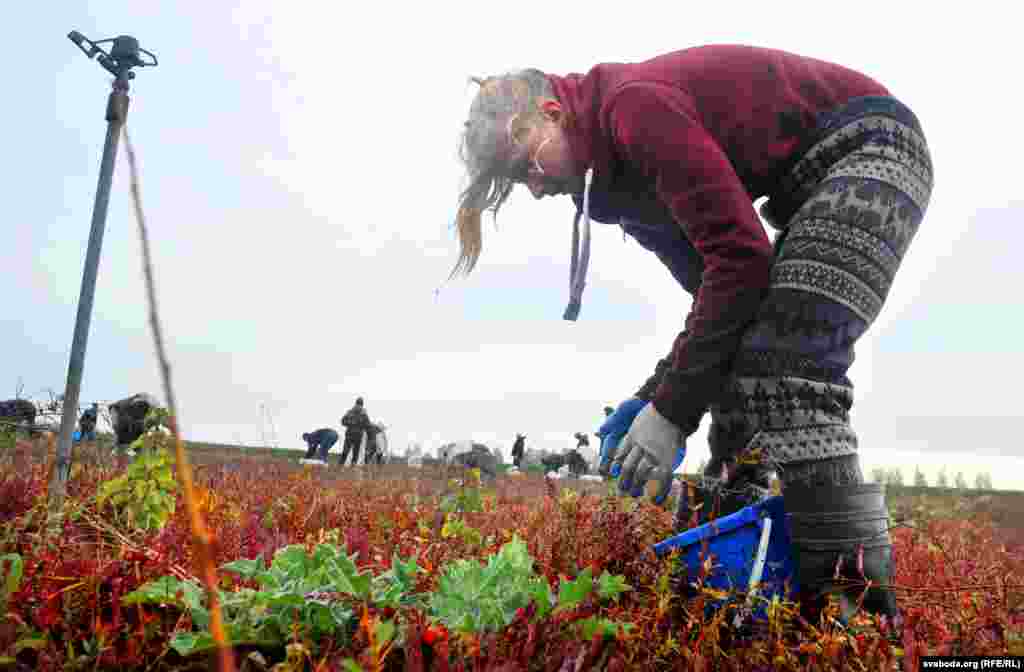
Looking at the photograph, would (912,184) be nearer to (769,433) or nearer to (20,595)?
(769,433)

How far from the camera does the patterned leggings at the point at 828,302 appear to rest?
7.17 feet

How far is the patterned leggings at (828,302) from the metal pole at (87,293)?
2.79 meters

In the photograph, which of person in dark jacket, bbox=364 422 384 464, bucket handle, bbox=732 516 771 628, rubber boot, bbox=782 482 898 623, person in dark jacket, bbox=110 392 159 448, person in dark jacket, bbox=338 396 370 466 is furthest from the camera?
person in dark jacket, bbox=364 422 384 464

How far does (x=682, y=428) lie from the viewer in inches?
91.5

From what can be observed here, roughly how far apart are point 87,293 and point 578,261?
225 centimetres

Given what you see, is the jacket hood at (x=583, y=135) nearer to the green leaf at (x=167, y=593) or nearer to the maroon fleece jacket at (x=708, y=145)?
the maroon fleece jacket at (x=708, y=145)

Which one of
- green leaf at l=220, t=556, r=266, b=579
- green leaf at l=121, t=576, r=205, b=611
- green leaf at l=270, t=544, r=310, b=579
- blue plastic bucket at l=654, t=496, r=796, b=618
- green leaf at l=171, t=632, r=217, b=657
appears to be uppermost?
blue plastic bucket at l=654, t=496, r=796, b=618

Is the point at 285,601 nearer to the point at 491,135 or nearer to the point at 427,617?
the point at 427,617

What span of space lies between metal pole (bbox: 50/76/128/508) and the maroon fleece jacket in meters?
2.03

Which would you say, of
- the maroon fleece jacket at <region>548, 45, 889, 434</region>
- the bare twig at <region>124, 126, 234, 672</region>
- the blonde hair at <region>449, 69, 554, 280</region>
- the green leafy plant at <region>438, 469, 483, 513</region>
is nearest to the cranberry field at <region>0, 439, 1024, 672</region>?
the maroon fleece jacket at <region>548, 45, 889, 434</region>

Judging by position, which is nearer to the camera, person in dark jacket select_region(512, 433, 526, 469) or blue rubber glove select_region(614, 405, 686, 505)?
blue rubber glove select_region(614, 405, 686, 505)

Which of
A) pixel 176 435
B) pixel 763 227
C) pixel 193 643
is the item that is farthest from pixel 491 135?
pixel 176 435

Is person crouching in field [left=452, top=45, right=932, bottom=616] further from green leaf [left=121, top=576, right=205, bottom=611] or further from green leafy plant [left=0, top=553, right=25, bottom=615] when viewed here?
green leafy plant [left=0, top=553, right=25, bottom=615]

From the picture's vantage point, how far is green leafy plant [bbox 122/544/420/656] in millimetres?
1610
